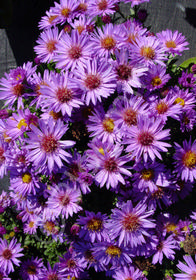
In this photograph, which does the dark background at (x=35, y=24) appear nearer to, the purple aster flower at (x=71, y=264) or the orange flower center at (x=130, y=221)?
the purple aster flower at (x=71, y=264)

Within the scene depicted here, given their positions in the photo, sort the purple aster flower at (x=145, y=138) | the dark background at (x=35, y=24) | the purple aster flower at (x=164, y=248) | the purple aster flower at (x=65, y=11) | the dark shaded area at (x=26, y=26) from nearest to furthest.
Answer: the purple aster flower at (x=145, y=138), the purple aster flower at (x=164, y=248), the purple aster flower at (x=65, y=11), the dark background at (x=35, y=24), the dark shaded area at (x=26, y=26)

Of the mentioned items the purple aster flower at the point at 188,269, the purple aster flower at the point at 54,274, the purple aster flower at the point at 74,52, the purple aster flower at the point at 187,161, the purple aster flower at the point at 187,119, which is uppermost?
the purple aster flower at the point at 74,52

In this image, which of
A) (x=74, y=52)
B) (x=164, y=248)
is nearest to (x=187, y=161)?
(x=164, y=248)

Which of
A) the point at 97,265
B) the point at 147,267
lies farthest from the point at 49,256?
the point at 147,267

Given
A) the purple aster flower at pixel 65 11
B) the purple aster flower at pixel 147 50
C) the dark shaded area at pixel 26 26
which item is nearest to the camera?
the purple aster flower at pixel 147 50

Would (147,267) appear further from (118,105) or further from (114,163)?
(118,105)

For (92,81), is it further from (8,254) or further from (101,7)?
(8,254)

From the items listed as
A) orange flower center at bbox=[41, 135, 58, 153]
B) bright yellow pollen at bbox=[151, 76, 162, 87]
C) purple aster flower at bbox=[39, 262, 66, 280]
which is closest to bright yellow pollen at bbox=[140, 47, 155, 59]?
bright yellow pollen at bbox=[151, 76, 162, 87]

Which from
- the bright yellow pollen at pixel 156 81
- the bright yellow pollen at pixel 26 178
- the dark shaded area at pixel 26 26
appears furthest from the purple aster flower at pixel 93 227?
the dark shaded area at pixel 26 26

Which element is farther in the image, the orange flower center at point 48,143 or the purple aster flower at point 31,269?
the purple aster flower at point 31,269
